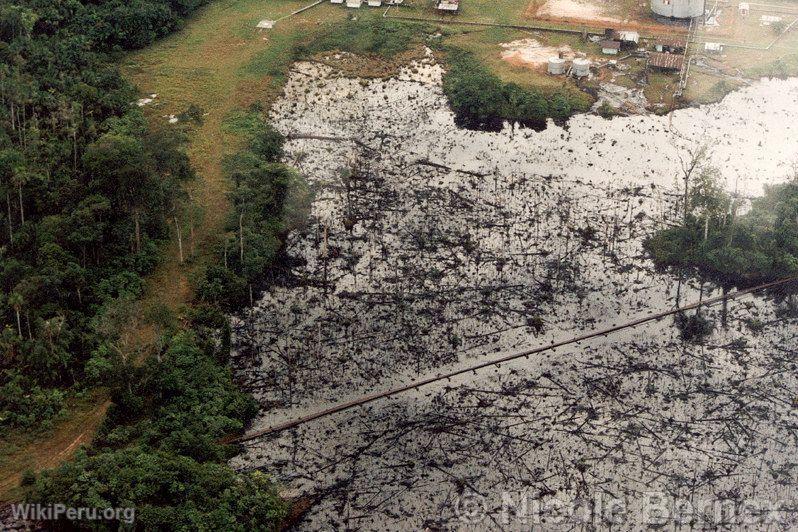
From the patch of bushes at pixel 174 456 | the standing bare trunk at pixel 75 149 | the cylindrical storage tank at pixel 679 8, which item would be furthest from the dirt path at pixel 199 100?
the cylindrical storage tank at pixel 679 8

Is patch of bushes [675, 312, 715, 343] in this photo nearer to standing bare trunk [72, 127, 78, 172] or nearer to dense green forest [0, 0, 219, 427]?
dense green forest [0, 0, 219, 427]

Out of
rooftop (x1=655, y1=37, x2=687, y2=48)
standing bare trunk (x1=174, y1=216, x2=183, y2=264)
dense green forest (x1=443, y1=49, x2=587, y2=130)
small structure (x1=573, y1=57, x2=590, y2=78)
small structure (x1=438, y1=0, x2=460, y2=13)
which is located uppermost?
small structure (x1=438, y1=0, x2=460, y2=13)

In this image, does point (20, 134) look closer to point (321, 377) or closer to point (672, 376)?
point (321, 377)

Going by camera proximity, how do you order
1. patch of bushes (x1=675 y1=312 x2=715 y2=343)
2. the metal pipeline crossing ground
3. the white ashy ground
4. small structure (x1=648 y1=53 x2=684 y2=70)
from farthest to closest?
small structure (x1=648 y1=53 x2=684 y2=70) → patch of bushes (x1=675 y1=312 x2=715 y2=343) → the metal pipeline crossing ground → the white ashy ground

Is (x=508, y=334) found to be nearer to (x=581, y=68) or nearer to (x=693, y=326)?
(x=693, y=326)

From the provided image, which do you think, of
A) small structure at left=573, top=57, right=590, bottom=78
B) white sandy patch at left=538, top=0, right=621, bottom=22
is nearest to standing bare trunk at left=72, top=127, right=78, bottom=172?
small structure at left=573, top=57, right=590, bottom=78

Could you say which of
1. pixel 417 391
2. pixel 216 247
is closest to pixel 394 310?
pixel 417 391

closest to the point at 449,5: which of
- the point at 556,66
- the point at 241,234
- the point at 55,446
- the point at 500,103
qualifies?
the point at 556,66
